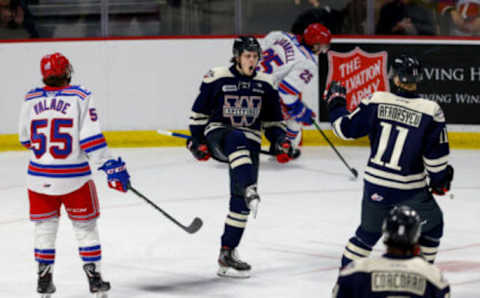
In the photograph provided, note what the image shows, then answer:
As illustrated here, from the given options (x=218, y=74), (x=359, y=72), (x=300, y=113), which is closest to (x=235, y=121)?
(x=218, y=74)

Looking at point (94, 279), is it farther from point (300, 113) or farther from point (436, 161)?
point (300, 113)

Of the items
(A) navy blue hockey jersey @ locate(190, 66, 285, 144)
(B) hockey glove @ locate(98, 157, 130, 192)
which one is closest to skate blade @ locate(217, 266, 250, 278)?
(A) navy blue hockey jersey @ locate(190, 66, 285, 144)

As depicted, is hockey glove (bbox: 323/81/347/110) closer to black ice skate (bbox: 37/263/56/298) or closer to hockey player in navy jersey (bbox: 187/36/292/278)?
hockey player in navy jersey (bbox: 187/36/292/278)

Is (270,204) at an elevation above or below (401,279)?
below

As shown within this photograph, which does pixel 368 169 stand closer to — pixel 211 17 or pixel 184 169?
pixel 184 169

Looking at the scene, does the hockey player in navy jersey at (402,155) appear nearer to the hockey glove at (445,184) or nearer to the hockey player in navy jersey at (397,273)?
the hockey glove at (445,184)

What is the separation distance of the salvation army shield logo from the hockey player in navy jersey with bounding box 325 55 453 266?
4.68m

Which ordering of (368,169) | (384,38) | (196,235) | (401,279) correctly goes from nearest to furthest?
(401,279), (368,169), (196,235), (384,38)

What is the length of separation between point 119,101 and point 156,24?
2.46ft

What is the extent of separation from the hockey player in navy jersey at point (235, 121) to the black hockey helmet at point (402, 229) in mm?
1969

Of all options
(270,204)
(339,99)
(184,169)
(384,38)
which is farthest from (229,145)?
(384,38)

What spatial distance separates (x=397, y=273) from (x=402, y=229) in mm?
123

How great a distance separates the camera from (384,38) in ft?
27.6

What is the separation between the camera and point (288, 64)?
7512 millimetres
